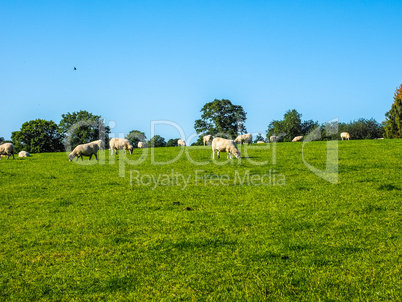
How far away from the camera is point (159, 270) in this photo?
8656 mm

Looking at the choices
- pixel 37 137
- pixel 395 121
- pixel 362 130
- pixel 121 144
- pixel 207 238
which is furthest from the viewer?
pixel 362 130

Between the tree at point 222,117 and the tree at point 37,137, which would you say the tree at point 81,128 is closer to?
the tree at point 37,137

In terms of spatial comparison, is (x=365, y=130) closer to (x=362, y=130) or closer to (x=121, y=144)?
(x=362, y=130)

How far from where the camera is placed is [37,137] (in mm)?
94812

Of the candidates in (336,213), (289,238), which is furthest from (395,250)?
(336,213)

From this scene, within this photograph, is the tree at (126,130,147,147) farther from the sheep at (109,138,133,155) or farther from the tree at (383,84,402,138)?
the tree at (383,84,402,138)

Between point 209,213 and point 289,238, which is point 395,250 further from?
point 209,213

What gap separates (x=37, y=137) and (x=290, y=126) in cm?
9545

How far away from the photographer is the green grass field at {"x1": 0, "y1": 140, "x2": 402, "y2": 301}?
25.0 feet

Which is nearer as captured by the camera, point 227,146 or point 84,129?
point 227,146

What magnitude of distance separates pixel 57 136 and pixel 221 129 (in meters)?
50.2

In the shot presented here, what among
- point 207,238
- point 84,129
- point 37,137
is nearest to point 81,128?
point 84,129

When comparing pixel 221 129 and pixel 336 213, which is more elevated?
pixel 221 129

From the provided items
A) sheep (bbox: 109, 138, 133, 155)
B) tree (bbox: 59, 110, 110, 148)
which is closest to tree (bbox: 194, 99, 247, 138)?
tree (bbox: 59, 110, 110, 148)
